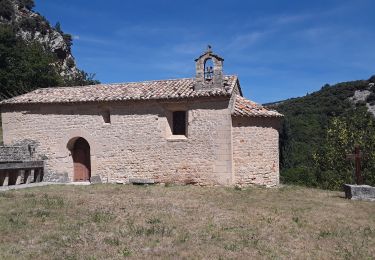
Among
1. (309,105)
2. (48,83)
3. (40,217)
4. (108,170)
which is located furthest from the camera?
Result: (309,105)

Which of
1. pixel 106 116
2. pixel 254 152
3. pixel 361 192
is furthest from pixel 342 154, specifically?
pixel 106 116

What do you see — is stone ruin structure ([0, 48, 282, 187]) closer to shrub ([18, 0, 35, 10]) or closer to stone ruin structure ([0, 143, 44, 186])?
stone ruin structure ([0, 143, 44, 186])

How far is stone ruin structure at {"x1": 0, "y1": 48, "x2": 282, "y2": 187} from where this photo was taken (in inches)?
659

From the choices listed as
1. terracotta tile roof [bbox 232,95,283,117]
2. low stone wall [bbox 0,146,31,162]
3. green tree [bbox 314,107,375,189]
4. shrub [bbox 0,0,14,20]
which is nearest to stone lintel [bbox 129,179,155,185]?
terracotta tile roof [bbox 232,95,283,117]

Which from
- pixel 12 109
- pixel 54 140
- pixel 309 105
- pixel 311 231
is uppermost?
pixel 309 105

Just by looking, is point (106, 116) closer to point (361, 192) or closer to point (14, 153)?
point (14, 153)

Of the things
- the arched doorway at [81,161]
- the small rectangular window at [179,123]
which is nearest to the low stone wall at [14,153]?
the arched doorway at [81,161]

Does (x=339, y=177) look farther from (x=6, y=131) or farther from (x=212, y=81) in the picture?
(x=6, y=131)

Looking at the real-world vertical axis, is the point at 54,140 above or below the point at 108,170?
above

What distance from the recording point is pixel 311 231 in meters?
9.69

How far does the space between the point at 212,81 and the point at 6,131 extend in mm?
11274

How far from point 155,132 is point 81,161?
4609mm

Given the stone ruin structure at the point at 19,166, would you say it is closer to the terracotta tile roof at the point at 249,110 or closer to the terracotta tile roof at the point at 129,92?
the terracotta tile roof at the point at 129,92

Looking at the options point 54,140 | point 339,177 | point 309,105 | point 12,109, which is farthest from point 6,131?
point 309,105
